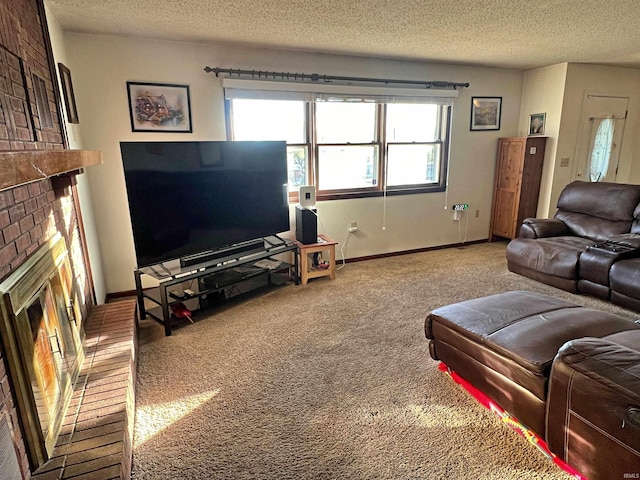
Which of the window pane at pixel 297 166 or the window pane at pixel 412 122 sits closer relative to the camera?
the window pane at pixel 297 166

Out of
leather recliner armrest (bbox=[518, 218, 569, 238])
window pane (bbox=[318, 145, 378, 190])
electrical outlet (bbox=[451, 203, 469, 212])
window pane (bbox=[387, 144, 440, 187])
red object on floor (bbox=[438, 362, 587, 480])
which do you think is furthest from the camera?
electrical outlet (bbox=[451, 203, 469, 212])

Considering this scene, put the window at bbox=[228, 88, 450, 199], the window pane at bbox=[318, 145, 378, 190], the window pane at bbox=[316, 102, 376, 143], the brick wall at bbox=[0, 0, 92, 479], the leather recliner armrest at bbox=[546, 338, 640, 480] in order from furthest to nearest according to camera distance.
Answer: the window pane at bbox=[318, 145, 378, 190], the window pane at bbox=[316, 102, 376, 143], the window at bbox=[228, 88, 450, 199], the brick wall at bbox=[0, 0, 92, 479], the leather recliner armrest at bbox=[546, 338, 640, 480]

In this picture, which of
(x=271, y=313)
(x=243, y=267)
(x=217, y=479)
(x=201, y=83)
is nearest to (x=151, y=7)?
(x=201, y=83)

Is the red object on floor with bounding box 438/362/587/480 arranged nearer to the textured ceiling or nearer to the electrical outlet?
the textured ceiling

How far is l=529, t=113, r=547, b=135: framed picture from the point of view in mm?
4666

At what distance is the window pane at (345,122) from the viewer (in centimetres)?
397

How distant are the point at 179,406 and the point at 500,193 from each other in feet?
15.1

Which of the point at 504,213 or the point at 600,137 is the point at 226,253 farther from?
the point at 600,137

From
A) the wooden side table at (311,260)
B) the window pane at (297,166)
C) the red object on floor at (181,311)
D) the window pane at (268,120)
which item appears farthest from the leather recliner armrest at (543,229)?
the red object on floor at (181,311)

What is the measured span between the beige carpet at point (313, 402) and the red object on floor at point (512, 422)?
0.11ft

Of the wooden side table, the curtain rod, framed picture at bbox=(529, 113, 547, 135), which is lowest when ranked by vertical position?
the wooden side table

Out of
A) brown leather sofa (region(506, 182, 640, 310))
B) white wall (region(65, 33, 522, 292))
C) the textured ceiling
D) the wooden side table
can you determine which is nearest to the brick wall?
the textured ceiling

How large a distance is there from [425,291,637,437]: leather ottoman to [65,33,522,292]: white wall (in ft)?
7.54

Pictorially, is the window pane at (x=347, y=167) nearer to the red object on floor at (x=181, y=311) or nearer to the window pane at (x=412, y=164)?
the window pane at (x=412, y=164)
